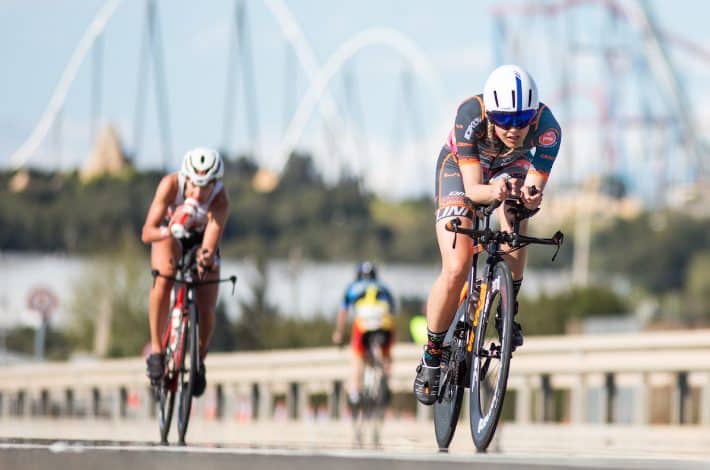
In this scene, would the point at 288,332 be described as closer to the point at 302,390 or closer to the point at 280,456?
the point at 302,390

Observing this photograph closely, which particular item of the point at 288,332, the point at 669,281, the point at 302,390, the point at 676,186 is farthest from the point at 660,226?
the point at 302,390

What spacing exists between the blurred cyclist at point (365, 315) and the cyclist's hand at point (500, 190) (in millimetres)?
12033

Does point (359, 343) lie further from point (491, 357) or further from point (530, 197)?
point (530, 197)

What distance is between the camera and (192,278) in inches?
456

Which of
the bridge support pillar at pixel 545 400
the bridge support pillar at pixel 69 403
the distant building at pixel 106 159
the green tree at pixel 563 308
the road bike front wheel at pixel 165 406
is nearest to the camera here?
the road bike front wheel at pixel 165 406

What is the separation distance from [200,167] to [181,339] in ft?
Answer: 3.89

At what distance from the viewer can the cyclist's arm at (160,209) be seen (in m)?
11.3

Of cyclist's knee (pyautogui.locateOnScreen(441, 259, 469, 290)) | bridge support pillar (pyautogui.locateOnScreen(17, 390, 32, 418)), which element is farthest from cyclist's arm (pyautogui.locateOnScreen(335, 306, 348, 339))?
bridge support pillar (pyautogui.locateOnScreen(17, 390, 32, 418))

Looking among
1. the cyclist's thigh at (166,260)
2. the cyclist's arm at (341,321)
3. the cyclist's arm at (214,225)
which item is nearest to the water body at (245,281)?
the cyclist's arm at (341,321)

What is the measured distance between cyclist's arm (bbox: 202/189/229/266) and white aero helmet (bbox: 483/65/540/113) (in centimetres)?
343

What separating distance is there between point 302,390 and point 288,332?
48269 mm

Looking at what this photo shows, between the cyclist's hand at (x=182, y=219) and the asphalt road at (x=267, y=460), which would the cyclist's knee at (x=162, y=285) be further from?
the asphalt road at (x=267, y=460)

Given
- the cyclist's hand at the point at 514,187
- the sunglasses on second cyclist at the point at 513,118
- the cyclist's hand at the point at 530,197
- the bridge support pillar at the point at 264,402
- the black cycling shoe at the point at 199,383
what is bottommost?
the bridge support pillar at the point at 264,402

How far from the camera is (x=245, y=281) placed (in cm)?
9362
